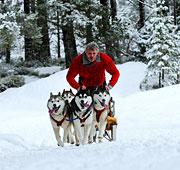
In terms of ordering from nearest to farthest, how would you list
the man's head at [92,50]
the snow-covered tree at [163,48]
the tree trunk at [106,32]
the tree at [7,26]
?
1. the man's head at [92,50]
2. the tree at [7,26]
3. the snow-covered tree at [163,48]
4. the tree trunk at [106,32]

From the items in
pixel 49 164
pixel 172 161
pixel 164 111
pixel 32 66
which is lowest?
pixel 32 66

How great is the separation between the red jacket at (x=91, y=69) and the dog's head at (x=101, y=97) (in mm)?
524

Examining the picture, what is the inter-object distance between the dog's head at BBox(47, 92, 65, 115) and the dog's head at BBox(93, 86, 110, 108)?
564 millimetres

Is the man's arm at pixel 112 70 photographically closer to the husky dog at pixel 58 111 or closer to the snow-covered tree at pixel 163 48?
the husky dog at pixel 58 111

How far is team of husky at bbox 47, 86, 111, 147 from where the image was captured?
451cm

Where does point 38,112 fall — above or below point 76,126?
below

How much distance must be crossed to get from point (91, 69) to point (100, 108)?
0.78 m

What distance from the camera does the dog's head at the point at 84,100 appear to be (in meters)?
4.44

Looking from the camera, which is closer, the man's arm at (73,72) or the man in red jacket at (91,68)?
the man in red jacket at (91,68)

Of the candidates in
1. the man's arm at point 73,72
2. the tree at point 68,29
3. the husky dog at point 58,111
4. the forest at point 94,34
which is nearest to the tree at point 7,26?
the forest at point 94,34

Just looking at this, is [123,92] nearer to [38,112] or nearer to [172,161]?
[38,112]

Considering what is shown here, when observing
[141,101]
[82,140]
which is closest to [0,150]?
[82,140]

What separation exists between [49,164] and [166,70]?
11.2 meters

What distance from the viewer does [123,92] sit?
46.4 ft
